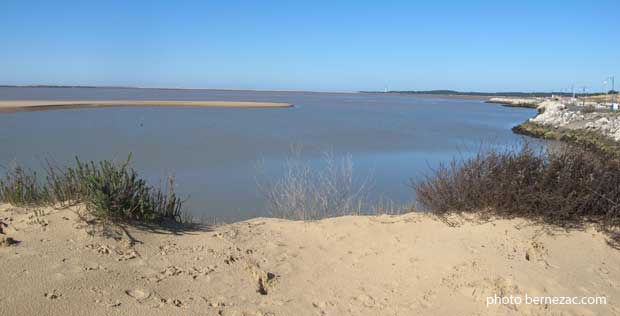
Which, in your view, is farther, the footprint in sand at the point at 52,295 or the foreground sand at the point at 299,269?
the foreground sand at the point at 299,269

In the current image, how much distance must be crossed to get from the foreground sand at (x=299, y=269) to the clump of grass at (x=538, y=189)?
0.26m

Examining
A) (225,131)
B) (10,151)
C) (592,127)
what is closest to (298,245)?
(10,151)

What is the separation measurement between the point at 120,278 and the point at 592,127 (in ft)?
105

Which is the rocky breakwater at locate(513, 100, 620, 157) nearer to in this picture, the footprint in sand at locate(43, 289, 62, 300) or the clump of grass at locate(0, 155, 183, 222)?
the clump of grass at locate(0, 155, 183, 222)

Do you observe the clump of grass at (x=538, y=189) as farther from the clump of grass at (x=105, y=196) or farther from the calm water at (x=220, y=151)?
the clump of grass at (x=105, y=196)

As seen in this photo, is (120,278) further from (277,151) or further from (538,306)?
(277,151)

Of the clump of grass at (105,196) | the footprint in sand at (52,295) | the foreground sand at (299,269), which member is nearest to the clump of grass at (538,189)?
the foreground sand at (299,269)

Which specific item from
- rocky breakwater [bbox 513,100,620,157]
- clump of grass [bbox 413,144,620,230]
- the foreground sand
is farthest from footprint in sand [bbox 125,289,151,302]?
rocky breakwater [bbox 513,100,620,157]

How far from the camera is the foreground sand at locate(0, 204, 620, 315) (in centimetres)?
429

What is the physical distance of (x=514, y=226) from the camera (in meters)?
5.86

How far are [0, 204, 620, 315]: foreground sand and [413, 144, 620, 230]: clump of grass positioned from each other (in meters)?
0.26

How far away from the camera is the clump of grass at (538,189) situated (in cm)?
588

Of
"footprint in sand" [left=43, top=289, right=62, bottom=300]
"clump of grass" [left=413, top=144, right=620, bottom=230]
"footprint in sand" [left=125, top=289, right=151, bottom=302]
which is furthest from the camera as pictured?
"clump of grass" [left=413, top=144, right=620, bottom=230]

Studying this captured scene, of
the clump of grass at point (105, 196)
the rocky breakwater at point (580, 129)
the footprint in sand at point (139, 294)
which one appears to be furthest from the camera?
the rocky breakwater at point (580, 129)
